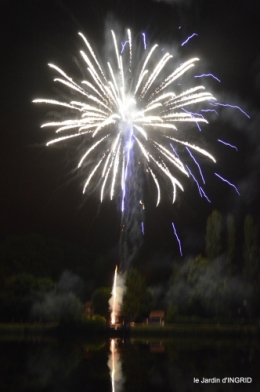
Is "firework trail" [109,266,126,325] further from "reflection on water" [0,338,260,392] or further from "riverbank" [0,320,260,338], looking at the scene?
"reflection on water" [0,338,260,392]

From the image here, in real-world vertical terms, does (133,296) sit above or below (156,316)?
above

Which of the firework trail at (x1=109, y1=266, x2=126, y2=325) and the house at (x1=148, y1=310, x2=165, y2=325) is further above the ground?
the firework trail at (x1=109, y1=266, x2=126, y2=325)

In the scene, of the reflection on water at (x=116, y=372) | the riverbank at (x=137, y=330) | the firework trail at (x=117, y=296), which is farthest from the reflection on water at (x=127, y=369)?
the firework trail at (x=117, y=296)

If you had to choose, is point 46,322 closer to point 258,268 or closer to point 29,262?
point 29,262

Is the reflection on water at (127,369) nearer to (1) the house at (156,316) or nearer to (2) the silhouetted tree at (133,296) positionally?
(1) the house at (156,316)

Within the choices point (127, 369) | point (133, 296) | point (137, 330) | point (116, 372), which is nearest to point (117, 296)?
point (133, 296)

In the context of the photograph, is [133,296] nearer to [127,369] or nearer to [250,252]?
[250,252]

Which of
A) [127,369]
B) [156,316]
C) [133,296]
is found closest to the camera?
[127,369]

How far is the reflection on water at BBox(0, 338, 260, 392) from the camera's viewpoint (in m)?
12.7

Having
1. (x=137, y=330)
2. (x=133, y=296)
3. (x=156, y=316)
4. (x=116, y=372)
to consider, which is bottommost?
(x=116, y=372)

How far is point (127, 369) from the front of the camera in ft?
51.8

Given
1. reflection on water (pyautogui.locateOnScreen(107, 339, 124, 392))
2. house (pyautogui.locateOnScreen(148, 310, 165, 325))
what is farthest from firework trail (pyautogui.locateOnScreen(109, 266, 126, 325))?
reflection on water (pyautogui.locateOnScreen(107, 339, 124, 392))

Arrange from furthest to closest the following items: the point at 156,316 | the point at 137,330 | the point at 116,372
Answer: the point at 156,316, the point at 137,330, the point at 116,372

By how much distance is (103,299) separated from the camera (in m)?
40.3
